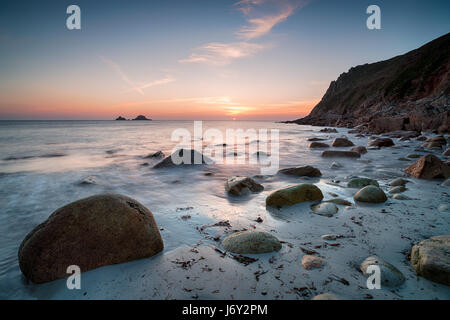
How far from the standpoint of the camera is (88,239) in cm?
216

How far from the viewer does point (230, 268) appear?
6.77 feet

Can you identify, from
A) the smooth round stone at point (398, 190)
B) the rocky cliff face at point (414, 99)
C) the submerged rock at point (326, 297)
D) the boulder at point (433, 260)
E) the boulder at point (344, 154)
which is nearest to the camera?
the submerged rock at point (326, 297)

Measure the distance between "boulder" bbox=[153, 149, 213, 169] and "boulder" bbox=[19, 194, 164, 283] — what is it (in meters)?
5.24

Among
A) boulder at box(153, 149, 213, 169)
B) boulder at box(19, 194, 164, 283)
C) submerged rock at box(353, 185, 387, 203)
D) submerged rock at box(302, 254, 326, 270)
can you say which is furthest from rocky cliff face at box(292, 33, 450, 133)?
boulder at box(19, 194, 164, 283)

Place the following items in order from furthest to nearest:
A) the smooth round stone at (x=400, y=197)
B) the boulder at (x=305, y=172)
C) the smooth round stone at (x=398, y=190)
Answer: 1. the boulder at (x=305, y=172)
2. the smooth round stone at (x=398, y=190)
3. the smooth round stone at (x=400, y=197)

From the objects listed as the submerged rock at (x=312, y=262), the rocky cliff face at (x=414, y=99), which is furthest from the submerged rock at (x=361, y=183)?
the rocky cliff face at (x=414, y=99)

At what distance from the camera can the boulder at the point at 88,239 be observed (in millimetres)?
2014

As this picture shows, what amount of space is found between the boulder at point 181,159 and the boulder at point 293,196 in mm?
4705

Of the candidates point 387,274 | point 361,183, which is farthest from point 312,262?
point 361,183

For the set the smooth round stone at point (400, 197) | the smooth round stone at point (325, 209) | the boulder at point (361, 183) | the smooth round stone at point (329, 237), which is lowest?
the smooth round stone at point (329, 237)

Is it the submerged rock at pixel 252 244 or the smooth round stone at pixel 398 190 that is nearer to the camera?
the submerged rock at pixel 252 244

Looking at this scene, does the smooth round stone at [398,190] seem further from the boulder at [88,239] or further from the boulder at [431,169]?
the boulder at [88,239]
